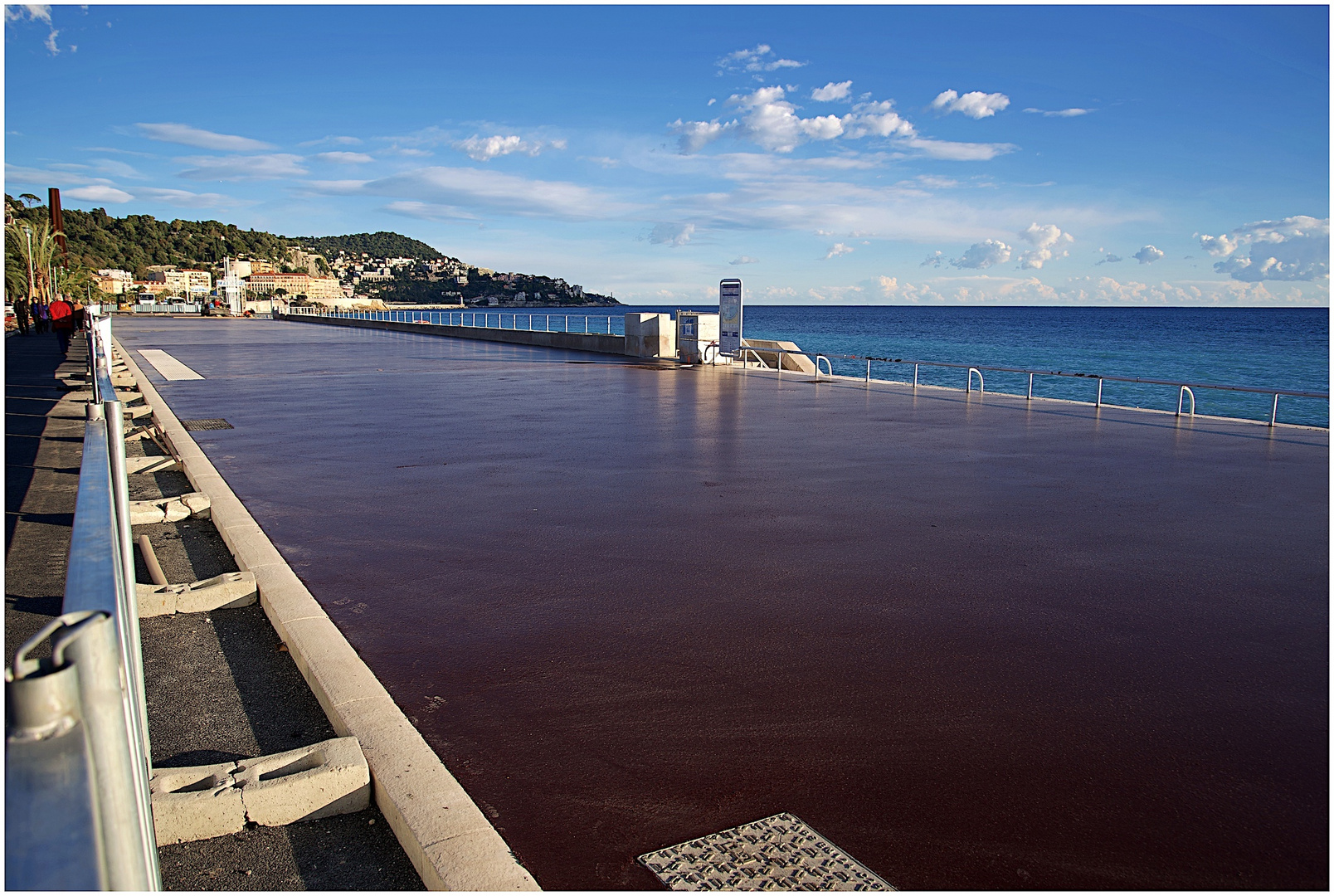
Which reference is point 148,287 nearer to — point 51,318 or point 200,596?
point 51,318

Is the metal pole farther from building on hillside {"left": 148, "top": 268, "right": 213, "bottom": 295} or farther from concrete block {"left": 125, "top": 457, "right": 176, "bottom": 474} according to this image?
building on hillside {"left": 148, "top": 268, "right": 213, "bottom": 295}

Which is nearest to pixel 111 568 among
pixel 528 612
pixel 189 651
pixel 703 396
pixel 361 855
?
pixel 361 855

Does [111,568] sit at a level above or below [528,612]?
above

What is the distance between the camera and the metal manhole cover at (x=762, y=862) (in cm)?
288

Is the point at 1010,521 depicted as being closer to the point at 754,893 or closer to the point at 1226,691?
the point at 1226,691

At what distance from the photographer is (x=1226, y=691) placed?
4363mm

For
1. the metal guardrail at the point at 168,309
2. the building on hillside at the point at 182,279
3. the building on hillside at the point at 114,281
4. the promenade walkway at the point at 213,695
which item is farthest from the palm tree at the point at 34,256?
the building on hillside at the point at 182,279

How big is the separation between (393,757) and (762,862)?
4.72ft

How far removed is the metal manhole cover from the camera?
288 centimetres

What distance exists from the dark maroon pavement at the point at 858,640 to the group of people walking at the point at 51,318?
22.3 meters

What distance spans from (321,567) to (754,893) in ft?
13.7

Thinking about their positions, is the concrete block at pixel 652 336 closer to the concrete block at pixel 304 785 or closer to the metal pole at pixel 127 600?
the metal pole at pixel 127 600

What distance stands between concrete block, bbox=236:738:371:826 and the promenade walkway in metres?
0.05

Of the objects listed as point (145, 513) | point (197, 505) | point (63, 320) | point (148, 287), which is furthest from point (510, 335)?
point (148, 287)
